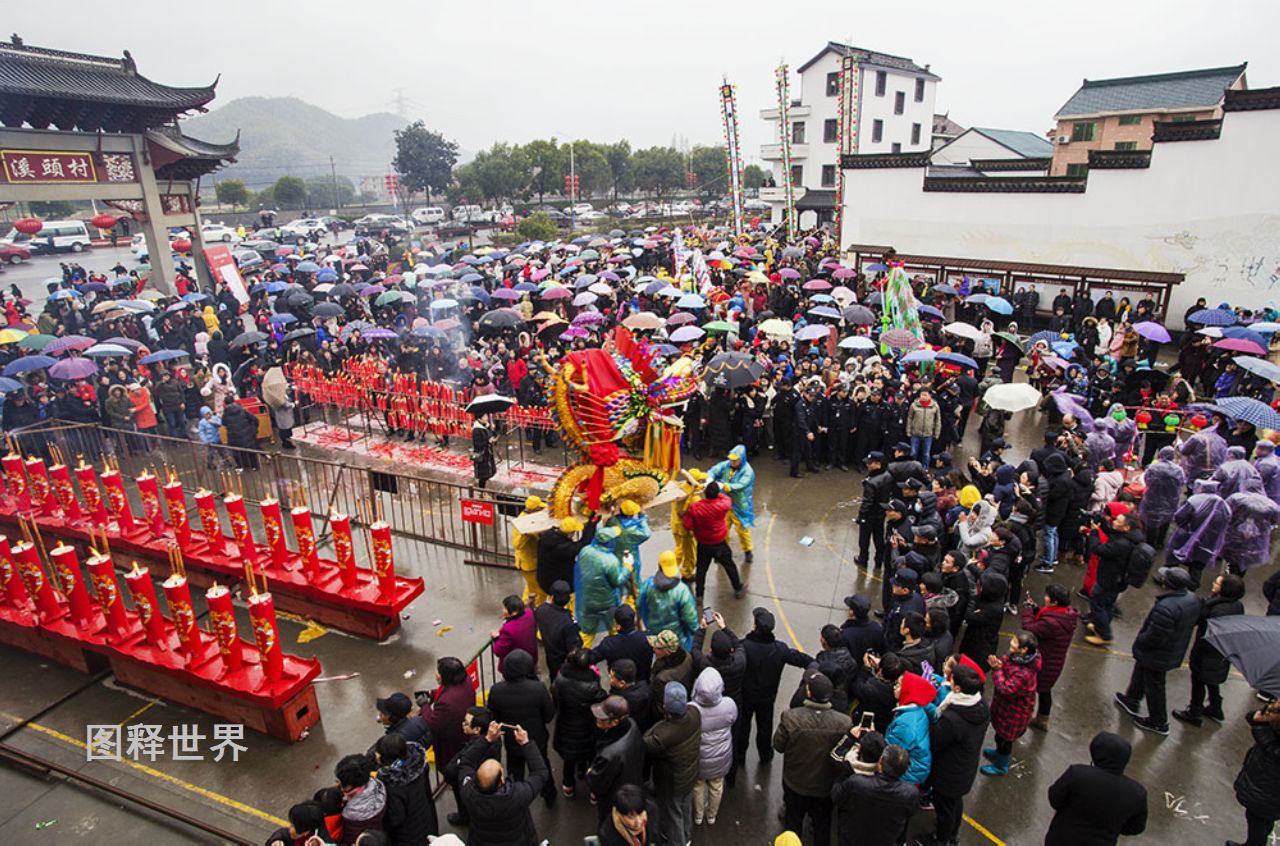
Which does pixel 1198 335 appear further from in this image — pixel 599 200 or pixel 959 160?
pixel 599 200

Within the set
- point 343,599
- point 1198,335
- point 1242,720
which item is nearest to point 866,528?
point 1242,720

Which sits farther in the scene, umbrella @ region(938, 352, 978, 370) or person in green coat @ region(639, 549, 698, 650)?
umbrella @ region(938, 352, 978, 370)

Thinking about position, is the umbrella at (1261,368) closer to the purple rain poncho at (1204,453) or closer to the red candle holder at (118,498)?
the purple rain poncho at (1204,453)

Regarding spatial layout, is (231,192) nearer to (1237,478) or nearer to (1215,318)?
(1215,318)

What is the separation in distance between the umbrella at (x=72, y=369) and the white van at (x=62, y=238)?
131 feet

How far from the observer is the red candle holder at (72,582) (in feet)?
23.3

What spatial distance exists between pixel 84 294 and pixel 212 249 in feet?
14.2

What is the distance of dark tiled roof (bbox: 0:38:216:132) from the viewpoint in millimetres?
19730

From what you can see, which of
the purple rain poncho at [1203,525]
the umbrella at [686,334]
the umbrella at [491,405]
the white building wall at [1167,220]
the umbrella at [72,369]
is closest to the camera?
the purple rain poncho at [1203,525]

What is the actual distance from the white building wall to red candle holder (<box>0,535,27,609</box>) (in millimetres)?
24317

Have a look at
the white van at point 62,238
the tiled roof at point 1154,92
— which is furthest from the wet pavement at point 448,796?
the white van at point 62,238

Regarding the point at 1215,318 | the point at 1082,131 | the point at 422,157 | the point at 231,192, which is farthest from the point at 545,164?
the point at 1215,318

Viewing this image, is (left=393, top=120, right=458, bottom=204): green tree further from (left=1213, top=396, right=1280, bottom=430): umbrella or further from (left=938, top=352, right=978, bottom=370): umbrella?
(left=1213, top=396, right=1280, bottom=430): umbrella

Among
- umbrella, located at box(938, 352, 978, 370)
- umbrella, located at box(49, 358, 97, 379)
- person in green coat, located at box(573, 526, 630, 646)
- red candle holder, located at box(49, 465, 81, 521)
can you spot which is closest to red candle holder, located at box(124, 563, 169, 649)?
red candle holder, located at box(49, 465, 81, 521)
